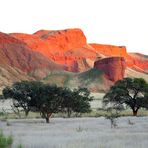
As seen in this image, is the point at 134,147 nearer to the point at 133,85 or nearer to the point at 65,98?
the point at 65,98

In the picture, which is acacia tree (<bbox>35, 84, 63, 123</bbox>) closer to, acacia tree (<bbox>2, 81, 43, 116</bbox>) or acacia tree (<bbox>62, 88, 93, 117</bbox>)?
acacia tree (<bbox>2, 81, 43, 116</bbox>)

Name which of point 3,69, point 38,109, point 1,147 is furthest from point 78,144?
point 3,69

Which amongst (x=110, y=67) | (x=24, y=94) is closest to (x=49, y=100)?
(x=24, y=94)

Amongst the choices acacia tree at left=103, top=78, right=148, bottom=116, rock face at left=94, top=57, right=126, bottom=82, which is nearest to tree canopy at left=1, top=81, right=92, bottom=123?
acacia tree at left=103, top=78, right=148, bottom=116

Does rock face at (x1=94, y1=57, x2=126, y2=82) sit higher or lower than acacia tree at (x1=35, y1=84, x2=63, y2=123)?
lower

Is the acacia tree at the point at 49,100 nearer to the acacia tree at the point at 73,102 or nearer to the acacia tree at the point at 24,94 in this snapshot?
the acacia tree at the point at 24,94

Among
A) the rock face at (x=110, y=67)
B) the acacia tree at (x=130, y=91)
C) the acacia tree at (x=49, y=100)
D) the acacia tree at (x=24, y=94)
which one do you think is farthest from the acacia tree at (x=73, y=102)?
the rock face at (x=110, y=67)

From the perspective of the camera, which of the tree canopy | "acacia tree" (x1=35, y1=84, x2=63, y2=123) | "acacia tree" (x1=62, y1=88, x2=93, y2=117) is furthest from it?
"acacia tree" (x1=62, y1=88, x2=93, y2=117)

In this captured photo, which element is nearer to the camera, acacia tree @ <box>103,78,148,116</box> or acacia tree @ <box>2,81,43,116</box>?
acacia tree @ <box>2,81,43,116</box>

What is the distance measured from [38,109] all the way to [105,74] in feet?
487

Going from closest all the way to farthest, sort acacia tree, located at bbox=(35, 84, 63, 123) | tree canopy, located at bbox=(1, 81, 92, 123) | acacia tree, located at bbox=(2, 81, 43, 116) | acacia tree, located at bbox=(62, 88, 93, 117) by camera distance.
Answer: acacia tree, located at bbox=(35, 84, 63, 123) < tree canopy, located at bbox=(1, 81, 92, 123) < acacia tree, located at bbox=(2, 81, 43, 116) < acacia tree, located at bbox=(62, 88, 93, 117)

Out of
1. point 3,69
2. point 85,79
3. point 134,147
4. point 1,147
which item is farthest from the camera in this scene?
point 85,79

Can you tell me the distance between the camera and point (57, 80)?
191750 millimetres

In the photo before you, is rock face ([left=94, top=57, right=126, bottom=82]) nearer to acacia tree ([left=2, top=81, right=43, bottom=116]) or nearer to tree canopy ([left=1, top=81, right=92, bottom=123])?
tree canopy ([left=1, top=81, right=92, bottom=123])
